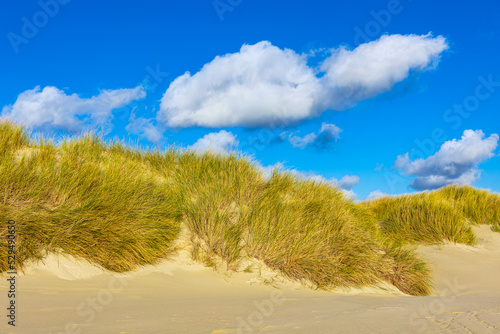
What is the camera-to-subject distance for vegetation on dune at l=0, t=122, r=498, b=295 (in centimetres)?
445

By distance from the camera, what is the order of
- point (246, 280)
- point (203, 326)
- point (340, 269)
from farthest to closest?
point (340, 269)
point (246, 280)
point (203, 326)

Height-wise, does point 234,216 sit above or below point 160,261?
above

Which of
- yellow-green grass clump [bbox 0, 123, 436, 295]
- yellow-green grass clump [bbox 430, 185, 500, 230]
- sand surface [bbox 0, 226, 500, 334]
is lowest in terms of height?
sand surface [bbox 0, 226, 500, 334]

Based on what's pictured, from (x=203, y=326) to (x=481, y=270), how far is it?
762 cm

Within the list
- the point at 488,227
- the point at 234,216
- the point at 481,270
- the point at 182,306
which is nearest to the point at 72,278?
the point at 182,306

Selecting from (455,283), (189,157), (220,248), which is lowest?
(455,283)

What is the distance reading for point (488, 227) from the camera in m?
11.1

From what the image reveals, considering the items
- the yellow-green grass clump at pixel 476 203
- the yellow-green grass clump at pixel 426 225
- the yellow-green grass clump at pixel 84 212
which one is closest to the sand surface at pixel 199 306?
the yellow-green grass clump at pixel 84 212

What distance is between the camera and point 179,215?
18.0 feet

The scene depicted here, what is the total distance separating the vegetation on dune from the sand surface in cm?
26

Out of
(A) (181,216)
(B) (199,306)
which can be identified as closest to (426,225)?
(A) (181,216)

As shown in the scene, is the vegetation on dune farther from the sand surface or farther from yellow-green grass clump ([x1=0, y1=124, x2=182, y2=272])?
the sand surface

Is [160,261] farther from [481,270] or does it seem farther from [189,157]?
[481,270]

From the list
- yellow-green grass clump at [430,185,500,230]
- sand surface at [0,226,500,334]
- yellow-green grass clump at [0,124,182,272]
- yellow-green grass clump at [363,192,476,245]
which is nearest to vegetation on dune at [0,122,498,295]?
yellow-green grass clump at [0,124,182,272]
